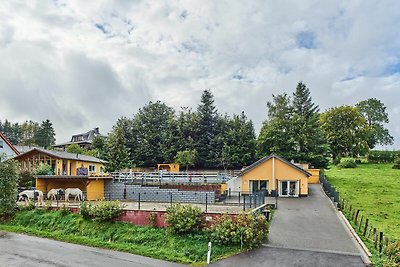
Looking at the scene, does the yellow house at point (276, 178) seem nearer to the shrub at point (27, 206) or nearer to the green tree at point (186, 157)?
the green tree at point (186, 157)

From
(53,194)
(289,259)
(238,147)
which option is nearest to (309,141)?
(238,147)

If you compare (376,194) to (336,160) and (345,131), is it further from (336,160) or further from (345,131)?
(345,131)

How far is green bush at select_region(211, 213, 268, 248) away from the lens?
1580cm

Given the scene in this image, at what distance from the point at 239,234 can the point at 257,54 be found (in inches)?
578

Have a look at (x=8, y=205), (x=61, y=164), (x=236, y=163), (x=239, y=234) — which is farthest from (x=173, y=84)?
(x=239, y=234)

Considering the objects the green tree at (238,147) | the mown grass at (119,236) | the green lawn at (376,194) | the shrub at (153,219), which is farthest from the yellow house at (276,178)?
the green tree at (238,147)

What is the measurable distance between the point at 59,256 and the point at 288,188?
22.2 m

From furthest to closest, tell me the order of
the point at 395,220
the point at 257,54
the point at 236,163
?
the point at 236,163 < the point at 257,54 < the point at 395,220

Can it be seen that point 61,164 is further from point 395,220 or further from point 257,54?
point 395,220

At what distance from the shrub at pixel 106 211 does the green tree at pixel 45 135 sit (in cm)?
7417

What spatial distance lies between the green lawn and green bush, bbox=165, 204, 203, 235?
34.0ft

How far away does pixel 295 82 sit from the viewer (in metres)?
52.0

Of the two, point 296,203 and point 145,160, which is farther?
point 145,160

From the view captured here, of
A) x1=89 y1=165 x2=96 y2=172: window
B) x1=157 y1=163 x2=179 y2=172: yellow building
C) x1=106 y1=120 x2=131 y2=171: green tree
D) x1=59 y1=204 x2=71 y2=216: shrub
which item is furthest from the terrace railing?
x1=157 y1=163 x2=179 y2=172: yellow building
